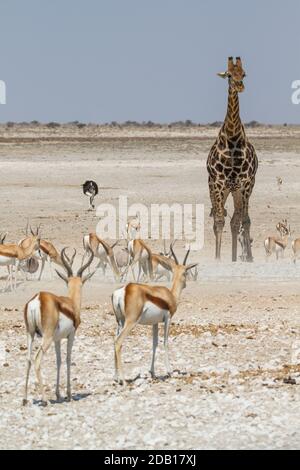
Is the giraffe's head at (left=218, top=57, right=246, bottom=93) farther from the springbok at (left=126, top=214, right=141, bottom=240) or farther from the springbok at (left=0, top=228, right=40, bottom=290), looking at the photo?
the springbok at (left=0, top=228, right=40, bottom=290)

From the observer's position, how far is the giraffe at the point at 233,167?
1892cm

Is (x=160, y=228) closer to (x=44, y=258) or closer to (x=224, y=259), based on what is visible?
(x=224, y=259)

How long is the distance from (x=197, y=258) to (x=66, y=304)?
1086 centimetres

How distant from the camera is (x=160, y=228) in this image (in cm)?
2375

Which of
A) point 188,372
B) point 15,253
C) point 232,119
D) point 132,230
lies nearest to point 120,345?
point 188,372

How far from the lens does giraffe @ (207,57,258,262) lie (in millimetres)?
18922

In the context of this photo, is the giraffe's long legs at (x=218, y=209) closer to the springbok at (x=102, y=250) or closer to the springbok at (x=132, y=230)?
the springbok at (x=102, y=250)

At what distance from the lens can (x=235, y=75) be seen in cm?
1891

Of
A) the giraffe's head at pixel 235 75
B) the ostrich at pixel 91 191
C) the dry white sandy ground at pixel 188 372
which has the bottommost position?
the dry white sandy ground at pixel 188 372

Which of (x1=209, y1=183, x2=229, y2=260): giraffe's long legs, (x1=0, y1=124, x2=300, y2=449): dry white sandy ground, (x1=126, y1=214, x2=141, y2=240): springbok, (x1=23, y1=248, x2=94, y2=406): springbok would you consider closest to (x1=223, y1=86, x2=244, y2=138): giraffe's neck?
(x1=209, y1=183, x2=229, y2=260): giraffe's long legs

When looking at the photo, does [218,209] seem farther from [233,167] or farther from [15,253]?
[15,253]

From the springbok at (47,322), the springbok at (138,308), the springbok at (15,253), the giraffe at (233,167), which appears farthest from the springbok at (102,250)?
the springbok at (47,322)

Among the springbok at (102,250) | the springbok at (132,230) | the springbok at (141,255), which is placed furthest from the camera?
the springbok at (132,230)
